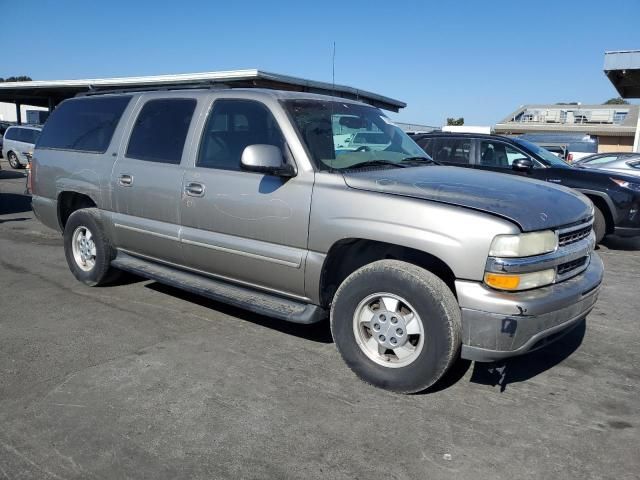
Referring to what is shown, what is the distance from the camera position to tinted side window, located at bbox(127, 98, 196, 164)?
15.1 feet

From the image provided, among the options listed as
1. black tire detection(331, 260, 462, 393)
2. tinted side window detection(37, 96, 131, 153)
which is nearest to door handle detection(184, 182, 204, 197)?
tinted side window detection(37, 96, 131, 153)

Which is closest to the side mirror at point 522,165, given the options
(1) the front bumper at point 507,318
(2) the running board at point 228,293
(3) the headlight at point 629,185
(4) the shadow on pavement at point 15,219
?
(3) the headlight at point 629,185

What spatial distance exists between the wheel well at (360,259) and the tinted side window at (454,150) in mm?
5502

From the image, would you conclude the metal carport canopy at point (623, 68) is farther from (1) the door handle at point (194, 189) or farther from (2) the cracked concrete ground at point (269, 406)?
(1) the door handle at point (194, 189)

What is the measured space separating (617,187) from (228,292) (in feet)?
20.8

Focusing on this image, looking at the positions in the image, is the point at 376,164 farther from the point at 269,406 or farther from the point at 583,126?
the point at 583,126

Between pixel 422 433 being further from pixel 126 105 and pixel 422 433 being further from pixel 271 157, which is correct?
pixel 126 105

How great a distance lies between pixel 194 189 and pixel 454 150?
5.77 metres

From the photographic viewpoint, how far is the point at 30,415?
10.3 feet

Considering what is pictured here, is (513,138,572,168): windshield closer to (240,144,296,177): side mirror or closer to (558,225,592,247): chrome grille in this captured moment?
(558,225,592,247): chrome grille

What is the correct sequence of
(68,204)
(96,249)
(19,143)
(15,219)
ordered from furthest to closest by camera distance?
(19,143) < (15,219) < (68,204) < (96,249)

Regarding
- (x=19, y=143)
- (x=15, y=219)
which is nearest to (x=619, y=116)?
(x=19, y=143)

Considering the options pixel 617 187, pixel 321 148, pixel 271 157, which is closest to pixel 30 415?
pixel 271 157

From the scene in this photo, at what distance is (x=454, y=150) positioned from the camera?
9.07 m
